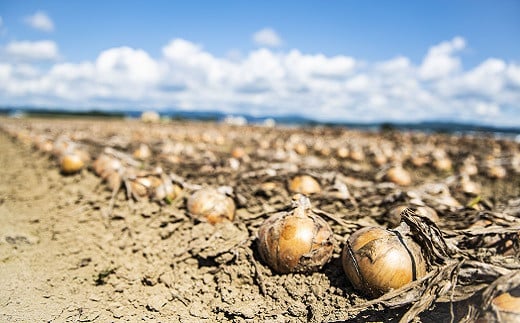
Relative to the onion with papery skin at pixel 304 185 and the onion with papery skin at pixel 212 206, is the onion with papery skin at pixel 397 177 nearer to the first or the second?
the onion with papery skin at pixel 304 185

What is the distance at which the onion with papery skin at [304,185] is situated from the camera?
375 cm

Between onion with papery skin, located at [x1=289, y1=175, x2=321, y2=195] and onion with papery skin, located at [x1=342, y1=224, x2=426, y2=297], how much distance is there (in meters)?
Result: 1.58

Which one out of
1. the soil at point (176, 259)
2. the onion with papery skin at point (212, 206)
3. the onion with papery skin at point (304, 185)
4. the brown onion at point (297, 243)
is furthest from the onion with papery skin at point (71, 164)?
the brown onion at point (297, 243)

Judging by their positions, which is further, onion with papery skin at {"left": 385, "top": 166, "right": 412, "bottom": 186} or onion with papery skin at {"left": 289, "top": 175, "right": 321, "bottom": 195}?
onion with papery skin at {"left": 385, "top": 166, "right": 412, "bottom": 186}

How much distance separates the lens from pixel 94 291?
2.42 metres

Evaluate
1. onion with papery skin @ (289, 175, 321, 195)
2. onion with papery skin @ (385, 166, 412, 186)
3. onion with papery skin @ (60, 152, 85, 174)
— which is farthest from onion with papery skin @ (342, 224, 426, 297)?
onion with papery skin @ (60, 152, 85, 174)

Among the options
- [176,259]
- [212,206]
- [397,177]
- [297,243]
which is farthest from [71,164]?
[397,177]

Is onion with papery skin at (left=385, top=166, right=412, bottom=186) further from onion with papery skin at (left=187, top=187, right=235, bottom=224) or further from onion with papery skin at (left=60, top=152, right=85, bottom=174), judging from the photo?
onion with papery skin at (left=60, top=152, right=85, bottom=174)

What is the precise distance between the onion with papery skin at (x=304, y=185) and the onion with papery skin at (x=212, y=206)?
2.68 ft

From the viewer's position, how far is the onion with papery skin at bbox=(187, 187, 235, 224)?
3100 mm

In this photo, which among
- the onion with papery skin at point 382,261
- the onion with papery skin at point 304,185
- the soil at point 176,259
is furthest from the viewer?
the onion with papery skin at point 304,185

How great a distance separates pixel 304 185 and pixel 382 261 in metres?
1.84

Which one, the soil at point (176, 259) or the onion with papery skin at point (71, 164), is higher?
the onion with papery skin at point (71, 164)

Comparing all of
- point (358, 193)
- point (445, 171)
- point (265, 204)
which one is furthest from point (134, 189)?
point (445, 171)
